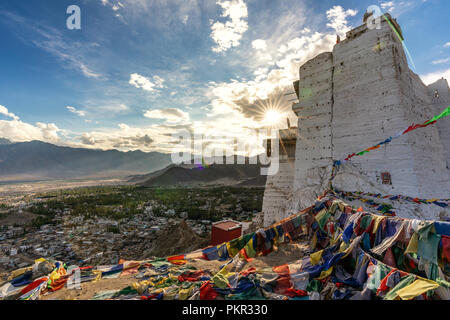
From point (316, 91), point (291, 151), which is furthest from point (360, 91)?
point (291, 151)

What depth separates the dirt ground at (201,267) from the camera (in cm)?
398

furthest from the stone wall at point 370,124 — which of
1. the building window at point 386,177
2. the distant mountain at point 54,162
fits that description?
the distant mountain at point 54,162

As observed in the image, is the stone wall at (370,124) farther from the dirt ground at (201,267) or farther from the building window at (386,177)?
the dirt ground at (201,267)

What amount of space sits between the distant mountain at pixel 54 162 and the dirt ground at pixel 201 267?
486ft

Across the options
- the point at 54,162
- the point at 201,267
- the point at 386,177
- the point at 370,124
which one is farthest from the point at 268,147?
the point at 54,162

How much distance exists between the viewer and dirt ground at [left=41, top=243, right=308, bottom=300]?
3984mm

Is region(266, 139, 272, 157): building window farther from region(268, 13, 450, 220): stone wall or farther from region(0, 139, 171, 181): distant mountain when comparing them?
region(0, 139, 171, 181): distant mountain

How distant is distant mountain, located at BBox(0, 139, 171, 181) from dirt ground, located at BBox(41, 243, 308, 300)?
148143 mm

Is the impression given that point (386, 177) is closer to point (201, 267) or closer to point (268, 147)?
point (268, 147)

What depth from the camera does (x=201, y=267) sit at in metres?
5.23

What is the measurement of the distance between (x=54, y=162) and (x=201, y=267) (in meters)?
190

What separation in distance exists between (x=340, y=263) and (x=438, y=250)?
1.34 metres
